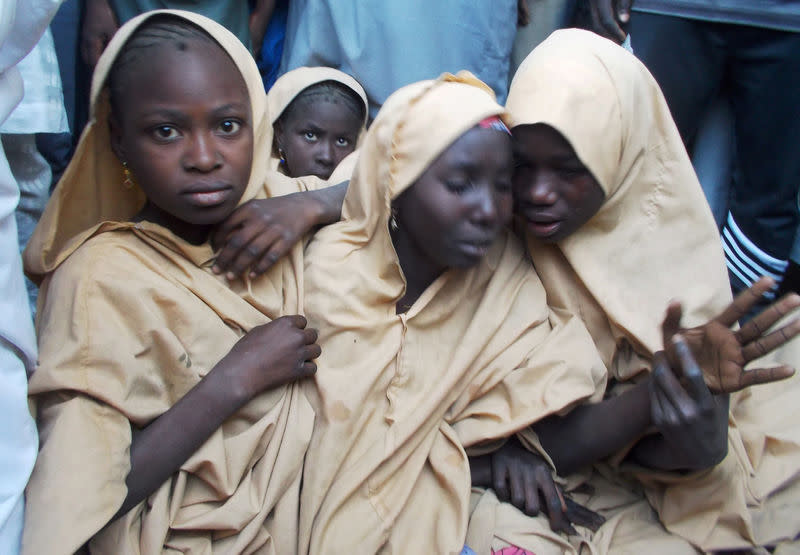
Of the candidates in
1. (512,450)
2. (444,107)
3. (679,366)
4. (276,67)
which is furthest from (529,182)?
(276,67)

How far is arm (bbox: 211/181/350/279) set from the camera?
1.58m

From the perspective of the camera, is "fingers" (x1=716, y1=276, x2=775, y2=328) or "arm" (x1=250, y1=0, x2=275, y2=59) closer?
"fingers" (x1=716, y1=276, x2=775, y2=328)

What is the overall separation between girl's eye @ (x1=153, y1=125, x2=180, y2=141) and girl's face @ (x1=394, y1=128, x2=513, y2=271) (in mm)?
557

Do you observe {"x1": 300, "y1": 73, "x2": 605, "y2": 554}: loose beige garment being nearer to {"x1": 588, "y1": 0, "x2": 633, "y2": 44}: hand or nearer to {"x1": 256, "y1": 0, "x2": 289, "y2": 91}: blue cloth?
{"x1": 588, "y1": 0, "x2": 633, "y2": 44}: hand

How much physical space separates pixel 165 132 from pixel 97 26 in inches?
53.8

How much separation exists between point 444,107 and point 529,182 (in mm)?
294

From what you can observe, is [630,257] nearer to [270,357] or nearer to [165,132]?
[270,357]

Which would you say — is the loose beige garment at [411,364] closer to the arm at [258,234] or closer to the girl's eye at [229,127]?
the arm at [258,234]

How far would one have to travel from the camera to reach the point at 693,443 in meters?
1.46

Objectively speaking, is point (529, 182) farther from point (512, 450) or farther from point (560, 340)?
point (512, 450)

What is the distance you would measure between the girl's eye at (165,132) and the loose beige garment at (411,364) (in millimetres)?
455

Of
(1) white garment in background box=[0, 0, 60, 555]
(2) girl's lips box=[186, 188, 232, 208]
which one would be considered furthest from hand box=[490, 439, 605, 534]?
(1) white garment in background box=[0, 0, 60, 555]

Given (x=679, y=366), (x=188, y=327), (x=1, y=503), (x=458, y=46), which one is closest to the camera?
(x=1, y=503)

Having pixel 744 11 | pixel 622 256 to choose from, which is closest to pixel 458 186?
pixel 622 256
